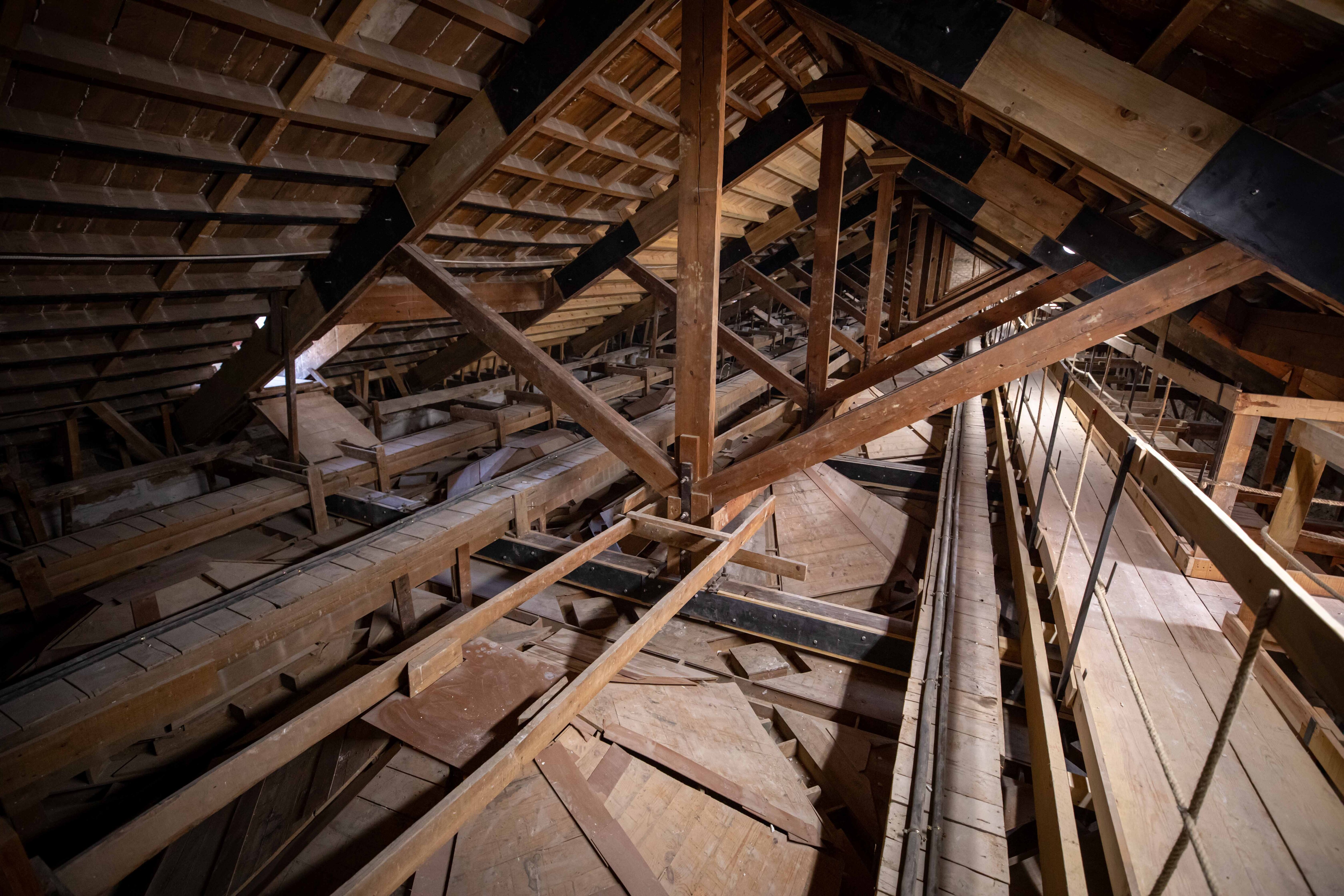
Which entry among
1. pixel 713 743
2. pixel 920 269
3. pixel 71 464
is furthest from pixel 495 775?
pixel 920 269

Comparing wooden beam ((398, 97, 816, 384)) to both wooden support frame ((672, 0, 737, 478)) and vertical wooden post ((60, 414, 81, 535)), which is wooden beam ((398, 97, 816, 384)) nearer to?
wooden support frame ((672, 0, 737, 478))

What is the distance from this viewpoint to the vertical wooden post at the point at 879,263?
6762 mm

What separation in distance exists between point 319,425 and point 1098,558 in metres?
5.90

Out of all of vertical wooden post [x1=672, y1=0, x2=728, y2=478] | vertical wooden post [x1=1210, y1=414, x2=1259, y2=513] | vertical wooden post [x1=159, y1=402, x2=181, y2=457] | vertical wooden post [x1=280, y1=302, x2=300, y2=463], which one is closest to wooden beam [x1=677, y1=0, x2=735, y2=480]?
vertical wooden post [x1=672, y1=0, x2=728, y2=478]

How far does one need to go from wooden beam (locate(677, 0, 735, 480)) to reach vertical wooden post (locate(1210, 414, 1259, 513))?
366 cm

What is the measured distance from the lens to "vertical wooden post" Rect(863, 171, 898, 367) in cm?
676

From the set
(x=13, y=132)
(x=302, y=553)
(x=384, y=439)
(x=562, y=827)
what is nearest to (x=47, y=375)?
(x=302, y=553)

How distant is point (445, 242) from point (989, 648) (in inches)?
185

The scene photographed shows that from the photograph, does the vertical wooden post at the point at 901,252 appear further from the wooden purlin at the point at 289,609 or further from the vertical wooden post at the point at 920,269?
the wooden purlin at the point at 289,609

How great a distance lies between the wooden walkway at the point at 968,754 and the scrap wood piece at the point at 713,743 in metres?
0.64

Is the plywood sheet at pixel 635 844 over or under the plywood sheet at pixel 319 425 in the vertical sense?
under

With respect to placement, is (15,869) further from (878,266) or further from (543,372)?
(878,266)

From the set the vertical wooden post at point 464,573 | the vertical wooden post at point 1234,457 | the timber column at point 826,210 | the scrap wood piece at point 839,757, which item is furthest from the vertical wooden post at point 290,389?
the vertical wooden post at point 1234,457

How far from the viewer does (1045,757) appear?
2.36 meters
